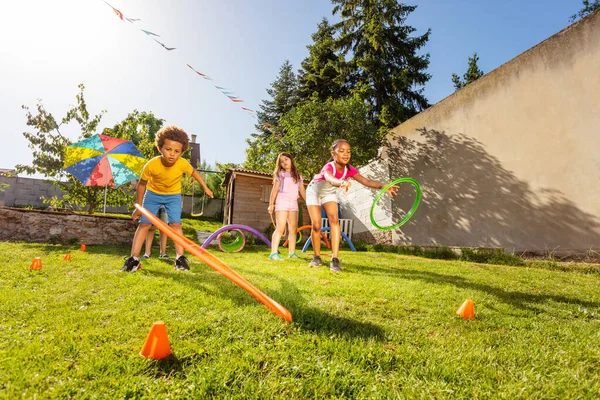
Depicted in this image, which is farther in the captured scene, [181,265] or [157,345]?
[181,265]

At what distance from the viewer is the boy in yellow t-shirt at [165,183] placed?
15.3 feet

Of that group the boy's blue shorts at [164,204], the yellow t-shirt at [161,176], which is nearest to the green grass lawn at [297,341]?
the boy's blue shorts at [164,204]

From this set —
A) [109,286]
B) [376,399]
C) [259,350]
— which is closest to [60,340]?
[259,350]

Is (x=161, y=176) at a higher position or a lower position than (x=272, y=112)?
lower

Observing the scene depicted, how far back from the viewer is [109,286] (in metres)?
3.45

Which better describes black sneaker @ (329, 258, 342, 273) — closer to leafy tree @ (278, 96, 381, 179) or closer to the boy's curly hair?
the boy's curly hair

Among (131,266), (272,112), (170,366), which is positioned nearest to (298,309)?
(170,366)

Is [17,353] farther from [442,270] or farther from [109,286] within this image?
[442,270]

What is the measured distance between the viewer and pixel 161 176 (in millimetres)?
4762

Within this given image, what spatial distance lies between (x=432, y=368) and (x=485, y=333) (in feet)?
2.66

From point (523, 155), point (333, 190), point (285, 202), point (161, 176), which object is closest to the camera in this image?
point (161, 176)

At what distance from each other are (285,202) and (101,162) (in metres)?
6.86

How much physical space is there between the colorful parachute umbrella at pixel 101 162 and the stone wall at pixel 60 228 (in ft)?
4.26

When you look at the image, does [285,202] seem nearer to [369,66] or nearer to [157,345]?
[157,345]
